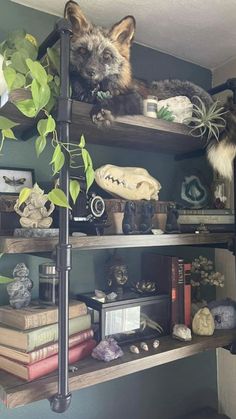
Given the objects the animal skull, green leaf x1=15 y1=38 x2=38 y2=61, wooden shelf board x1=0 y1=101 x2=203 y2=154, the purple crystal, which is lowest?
the purple crystal

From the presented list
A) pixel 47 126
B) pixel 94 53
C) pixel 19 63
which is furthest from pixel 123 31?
pixel 47 126

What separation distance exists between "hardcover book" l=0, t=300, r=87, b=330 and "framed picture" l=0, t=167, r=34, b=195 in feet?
1.20

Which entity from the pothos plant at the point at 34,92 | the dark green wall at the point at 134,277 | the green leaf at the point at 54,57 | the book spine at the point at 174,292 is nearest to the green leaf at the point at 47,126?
the pothos plant at the point at 34,92

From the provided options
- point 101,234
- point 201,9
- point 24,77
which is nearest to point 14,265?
point 101,234

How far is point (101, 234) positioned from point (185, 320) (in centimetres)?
49

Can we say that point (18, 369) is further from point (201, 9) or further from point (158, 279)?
point (201, 9)

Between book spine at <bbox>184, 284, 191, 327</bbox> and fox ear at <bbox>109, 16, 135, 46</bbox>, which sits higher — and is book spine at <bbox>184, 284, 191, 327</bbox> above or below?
below

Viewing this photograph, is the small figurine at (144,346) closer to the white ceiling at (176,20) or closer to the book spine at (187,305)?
the book spine at (187,305)

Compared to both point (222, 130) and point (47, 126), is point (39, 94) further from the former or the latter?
point (222, 130)

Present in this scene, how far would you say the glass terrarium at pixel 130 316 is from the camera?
1.08 meters

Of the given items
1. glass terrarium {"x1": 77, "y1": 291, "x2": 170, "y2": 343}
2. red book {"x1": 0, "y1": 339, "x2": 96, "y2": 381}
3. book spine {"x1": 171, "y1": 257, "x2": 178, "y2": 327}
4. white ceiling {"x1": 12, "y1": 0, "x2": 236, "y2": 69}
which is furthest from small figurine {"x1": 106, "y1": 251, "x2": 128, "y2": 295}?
white ceiling {"x1": 12, "y1": 0, "x2": 236, "y2": 69}

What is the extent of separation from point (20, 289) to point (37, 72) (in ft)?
1.99

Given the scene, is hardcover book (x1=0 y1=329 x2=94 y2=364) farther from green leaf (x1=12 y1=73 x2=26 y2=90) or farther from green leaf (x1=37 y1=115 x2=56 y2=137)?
green leaf (x1=12 y1=73 x2=26 y2=90)

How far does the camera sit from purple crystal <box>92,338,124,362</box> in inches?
39.1
